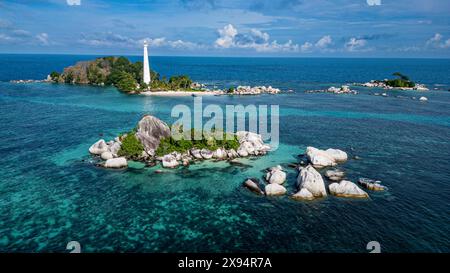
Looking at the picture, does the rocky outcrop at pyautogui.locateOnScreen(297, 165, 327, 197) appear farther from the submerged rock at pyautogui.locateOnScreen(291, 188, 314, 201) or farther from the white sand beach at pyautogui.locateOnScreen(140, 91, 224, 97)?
the white sand beach at pyautogui.locateOnScreen(140, 91, 224, 97)

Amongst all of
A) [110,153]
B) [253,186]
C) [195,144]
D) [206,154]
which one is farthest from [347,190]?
[110,153]

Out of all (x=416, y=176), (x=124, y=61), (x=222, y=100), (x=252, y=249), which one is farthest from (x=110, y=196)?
(x=124, y=61)

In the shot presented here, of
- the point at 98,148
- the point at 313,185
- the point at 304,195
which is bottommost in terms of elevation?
the point at 304,195

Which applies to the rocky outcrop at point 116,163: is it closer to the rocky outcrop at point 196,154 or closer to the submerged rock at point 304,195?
the rocky outcrop at point 196,154

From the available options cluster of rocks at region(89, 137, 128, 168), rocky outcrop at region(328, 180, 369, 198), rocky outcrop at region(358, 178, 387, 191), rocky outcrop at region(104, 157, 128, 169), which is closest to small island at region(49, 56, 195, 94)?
cluster of rocks at region(89, 137, 128, 168)

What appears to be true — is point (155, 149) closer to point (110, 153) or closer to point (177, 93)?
point (110, 153)

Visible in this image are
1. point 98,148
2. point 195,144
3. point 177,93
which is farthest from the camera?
point 177,93
